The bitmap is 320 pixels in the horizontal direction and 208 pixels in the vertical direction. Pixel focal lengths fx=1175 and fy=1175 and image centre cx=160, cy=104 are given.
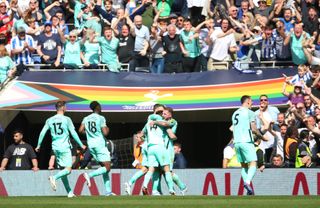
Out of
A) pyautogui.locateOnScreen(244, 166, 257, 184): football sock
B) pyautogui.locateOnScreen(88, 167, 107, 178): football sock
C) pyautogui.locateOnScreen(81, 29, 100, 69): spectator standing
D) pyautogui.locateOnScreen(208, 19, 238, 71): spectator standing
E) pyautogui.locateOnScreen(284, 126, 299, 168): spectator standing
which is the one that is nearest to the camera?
pyautogui.locateOnScreen(244, 166, 257, 184): football sock

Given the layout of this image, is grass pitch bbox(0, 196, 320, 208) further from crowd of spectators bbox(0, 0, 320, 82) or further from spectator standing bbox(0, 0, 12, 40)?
spectator standing bbox(0, 0, 12, 40)

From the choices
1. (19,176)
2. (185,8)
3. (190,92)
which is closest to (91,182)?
(19,176)

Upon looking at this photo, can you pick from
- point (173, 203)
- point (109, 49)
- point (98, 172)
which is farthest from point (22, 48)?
point (173, 203)

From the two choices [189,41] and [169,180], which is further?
[189,41]

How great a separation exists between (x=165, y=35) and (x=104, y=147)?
5.51 metres

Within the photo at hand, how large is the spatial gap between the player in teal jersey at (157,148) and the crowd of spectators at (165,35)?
527 centimetres

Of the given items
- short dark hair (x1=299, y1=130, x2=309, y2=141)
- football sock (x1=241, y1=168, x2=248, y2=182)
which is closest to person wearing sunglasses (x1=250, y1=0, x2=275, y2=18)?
short dark hair (x1=299, y1=130, x2=309, y2=141)

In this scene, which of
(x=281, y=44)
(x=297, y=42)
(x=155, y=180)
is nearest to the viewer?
(x=155, y=180)

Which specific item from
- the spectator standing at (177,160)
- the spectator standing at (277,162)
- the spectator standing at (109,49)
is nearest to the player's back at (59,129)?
the spectator standing at (177,160)

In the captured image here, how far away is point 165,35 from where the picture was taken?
97.5ft

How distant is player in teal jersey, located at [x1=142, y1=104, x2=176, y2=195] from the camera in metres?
24.4

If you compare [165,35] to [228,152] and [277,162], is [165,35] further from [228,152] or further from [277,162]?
[277,162]

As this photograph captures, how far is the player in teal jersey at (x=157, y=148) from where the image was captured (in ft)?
80.1

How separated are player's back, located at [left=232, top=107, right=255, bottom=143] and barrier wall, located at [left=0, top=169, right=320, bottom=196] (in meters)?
1.76
